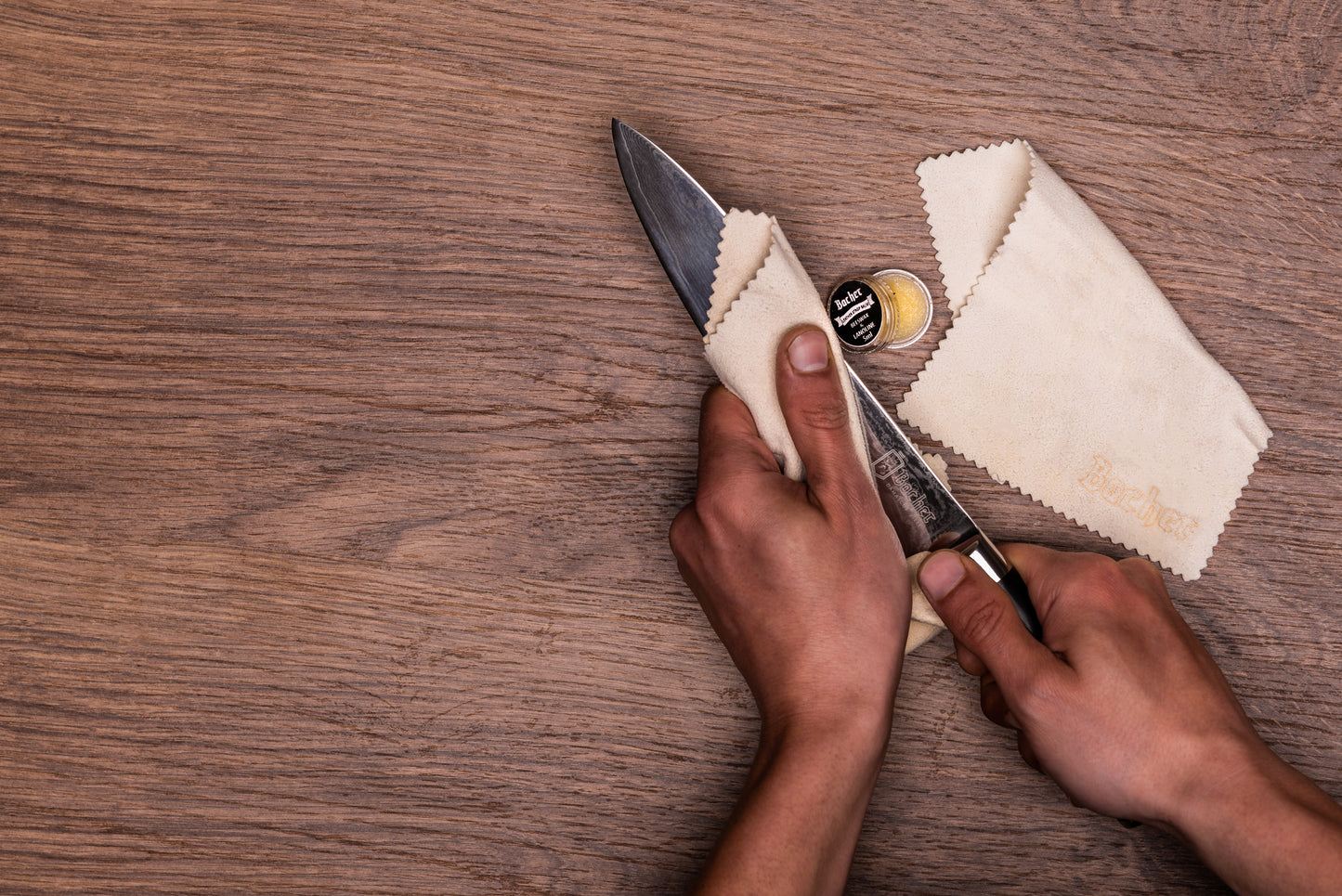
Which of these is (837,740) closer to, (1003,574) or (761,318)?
(1003,574)

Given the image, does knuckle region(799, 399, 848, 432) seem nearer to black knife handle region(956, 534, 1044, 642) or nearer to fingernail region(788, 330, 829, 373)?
fingernail region(788, 330, 829, 373)

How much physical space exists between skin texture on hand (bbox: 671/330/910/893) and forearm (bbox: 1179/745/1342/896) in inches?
11.5

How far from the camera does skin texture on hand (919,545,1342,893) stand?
2.23 feet

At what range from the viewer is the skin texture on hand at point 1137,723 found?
0.68m

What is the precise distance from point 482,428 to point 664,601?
24 centimetres

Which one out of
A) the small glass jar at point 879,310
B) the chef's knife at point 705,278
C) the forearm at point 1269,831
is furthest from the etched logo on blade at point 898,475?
the forearm at point 1269,831

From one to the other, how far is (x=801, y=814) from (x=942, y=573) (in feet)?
0.78

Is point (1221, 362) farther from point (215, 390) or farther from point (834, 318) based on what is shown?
point (215, 390)

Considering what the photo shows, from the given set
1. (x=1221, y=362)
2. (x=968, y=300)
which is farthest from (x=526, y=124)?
(x=1221, y=362)

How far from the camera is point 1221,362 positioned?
766mm

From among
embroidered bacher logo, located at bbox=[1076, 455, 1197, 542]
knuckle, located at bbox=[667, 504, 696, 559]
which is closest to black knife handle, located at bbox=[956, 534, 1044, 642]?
embroidered bacher logo, located at bbox=[1076, 455, 1197, 542]

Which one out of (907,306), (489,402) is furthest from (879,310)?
(489,402)

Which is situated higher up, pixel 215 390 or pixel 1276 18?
pixel 1276 18

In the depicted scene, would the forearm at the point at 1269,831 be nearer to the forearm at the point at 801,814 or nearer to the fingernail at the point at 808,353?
the forearm at the point at 801,814
